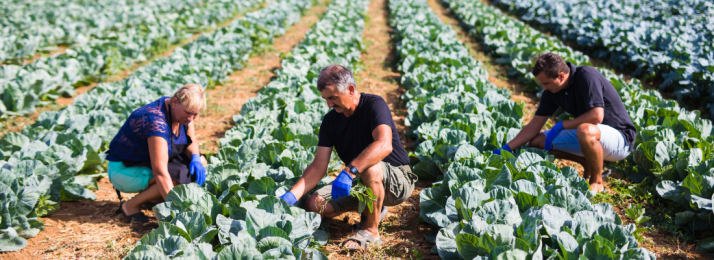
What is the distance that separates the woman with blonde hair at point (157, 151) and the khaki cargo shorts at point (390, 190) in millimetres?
1141

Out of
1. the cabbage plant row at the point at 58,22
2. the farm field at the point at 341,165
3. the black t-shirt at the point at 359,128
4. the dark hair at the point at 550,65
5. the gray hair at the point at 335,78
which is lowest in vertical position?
the cabbage plant row at the point at 58,22

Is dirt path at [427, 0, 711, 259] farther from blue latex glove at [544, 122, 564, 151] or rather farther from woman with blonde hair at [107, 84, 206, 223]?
woman with blonde hair at [107, 84, 206, 223]

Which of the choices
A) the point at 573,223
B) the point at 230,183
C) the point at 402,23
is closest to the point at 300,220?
the point at 230,183

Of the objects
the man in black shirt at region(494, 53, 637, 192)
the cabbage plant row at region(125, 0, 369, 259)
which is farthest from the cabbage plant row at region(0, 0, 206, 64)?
the man in black shirt at region(494, 53, 637, 192)

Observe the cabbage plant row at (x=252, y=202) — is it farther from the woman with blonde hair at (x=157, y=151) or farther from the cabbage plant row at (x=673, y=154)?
the cabbage plant row at (x=673, y=154)

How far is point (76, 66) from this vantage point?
822 cm

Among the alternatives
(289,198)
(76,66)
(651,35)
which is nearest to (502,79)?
(651,35)

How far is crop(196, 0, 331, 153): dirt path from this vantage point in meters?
6.20

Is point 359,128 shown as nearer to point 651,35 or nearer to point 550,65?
point 550,65

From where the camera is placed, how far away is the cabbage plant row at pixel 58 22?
33.3ft

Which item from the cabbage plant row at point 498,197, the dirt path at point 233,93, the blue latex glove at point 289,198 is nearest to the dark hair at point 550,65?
the cabbage plant row at point 498,197

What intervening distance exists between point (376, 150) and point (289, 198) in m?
0.71

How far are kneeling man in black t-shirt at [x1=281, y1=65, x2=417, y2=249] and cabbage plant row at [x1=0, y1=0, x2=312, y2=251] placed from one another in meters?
2.02

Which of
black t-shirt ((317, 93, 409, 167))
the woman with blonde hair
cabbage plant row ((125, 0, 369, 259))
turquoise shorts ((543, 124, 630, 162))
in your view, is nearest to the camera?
cabbage plant row ((125, 0, 369, 259))
